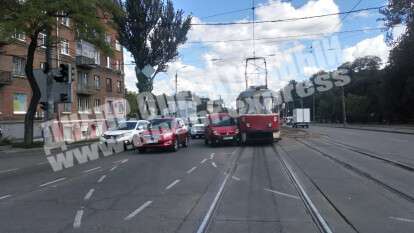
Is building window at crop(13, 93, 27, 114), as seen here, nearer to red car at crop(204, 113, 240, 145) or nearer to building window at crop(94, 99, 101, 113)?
building window at crop(94, 99, 101, 113)

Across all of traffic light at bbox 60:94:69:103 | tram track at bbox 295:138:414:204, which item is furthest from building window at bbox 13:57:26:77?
tram track at bbox 295:138:414:204

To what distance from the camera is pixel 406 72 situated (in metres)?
62.2

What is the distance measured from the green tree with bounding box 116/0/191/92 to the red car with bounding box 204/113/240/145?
21.1 meters

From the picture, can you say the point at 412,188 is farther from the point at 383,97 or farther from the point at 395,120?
the point at 395,120

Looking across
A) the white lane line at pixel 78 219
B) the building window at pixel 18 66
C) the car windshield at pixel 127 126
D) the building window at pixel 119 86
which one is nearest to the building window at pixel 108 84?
the building window at pixel 119 86

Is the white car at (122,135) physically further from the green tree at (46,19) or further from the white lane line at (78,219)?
the white lane line at (78,219)

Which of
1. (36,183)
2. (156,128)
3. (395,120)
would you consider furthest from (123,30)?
(395,120)

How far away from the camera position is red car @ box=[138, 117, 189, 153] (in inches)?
918

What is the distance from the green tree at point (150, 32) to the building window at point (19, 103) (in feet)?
36.7

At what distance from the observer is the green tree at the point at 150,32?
47.1 metres

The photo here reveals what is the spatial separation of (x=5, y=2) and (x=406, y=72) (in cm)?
5104

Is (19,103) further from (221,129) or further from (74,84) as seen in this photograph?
(221,129)

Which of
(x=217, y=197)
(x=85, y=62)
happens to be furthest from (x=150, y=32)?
(x=217, y=197)

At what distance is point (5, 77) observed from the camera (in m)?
37.8
